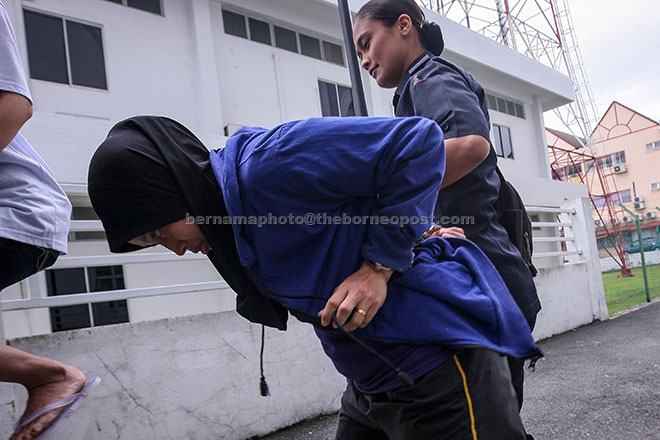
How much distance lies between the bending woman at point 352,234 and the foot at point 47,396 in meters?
0.81

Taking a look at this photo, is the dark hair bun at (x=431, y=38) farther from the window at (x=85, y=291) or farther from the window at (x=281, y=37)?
the window at (x=281, y=37)

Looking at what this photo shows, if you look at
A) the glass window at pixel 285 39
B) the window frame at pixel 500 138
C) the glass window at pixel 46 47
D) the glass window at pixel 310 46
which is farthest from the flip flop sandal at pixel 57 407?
the window frame at pixel 500 138

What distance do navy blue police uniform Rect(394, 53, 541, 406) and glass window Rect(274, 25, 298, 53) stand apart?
8317mm

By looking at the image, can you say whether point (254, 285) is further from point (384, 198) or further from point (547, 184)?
point (547, 184)

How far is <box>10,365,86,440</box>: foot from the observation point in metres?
1.44

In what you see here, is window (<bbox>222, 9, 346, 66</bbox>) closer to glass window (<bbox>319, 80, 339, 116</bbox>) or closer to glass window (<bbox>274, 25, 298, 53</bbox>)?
glass window (<bbox>274, 25, 298, 53</bbox>)

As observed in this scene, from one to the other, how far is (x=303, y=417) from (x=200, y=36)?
648cm

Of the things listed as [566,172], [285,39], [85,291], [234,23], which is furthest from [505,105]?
[85,291]

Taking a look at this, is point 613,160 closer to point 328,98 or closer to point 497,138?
point 497,138

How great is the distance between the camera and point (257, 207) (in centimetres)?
97

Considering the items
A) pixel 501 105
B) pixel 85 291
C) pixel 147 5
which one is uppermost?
pixel 147 5

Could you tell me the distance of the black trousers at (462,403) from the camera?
94 cm

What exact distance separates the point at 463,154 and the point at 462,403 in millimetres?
628

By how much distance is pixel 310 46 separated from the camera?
9703mm
